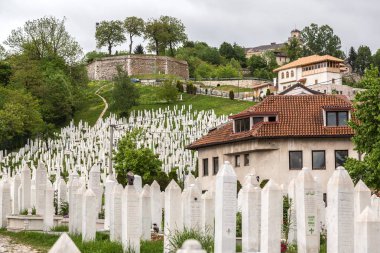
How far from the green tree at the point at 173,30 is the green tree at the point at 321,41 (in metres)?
23.3

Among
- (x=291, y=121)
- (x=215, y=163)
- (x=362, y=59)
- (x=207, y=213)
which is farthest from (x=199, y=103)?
(x=207, y=213)

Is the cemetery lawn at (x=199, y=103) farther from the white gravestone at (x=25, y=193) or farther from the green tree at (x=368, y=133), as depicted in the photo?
the green tree at (x=368, y=133)

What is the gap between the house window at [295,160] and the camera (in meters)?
43.3

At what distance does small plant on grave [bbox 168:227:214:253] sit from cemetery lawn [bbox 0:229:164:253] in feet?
4.05

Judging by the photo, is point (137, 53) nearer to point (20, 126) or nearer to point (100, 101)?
point (100, 101)

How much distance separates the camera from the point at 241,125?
4644cm

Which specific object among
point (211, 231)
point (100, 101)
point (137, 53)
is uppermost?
point (137, 53)

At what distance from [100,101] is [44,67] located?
9.24m

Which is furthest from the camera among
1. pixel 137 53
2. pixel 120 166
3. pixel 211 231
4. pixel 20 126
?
pixel 137 53

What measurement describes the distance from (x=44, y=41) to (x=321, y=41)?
187 feet

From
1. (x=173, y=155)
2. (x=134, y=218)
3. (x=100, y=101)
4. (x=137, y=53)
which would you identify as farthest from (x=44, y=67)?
(x=134, y=218)

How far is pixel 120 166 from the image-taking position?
49.4m

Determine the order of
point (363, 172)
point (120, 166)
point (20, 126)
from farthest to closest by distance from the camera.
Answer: point (20, 126), point (120, 166), point (363, 172)

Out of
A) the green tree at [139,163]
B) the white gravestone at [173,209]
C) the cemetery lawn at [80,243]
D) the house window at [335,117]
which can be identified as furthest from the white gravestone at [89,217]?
the green tree at [139,163]
